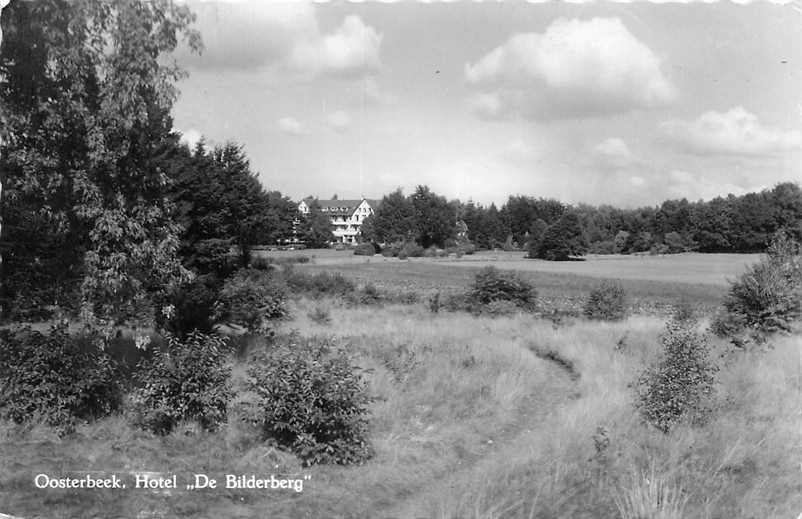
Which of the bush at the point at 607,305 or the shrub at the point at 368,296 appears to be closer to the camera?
the bush at the point at 607,305

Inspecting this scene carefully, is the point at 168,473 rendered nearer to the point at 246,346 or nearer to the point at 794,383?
the point at 246,346

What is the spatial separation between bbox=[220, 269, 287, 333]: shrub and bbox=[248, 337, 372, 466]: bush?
762 centimetres

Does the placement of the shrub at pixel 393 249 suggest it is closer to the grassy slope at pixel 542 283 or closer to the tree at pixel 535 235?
the grassy slope at pixel 542 283

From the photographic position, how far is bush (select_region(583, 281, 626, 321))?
90.7 feet

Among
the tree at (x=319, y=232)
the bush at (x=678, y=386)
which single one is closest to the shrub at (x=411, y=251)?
the tree at (x=319, y=232)

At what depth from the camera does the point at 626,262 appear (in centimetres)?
5059

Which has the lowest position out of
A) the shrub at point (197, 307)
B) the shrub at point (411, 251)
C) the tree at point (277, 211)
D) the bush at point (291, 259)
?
the shrub at point (197, 307)

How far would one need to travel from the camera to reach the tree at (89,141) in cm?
747

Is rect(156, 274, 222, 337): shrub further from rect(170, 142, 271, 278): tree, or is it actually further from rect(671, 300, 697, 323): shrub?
rect(671, 300, 697, 323): shrub

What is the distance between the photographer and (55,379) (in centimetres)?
795

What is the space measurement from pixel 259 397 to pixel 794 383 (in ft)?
27.5

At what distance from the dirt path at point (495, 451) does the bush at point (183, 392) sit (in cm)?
299

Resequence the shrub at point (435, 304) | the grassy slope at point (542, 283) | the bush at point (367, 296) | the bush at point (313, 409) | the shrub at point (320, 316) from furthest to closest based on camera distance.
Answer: the bush at point (367, 296)
the grassy slope at point (542, 283)
the shrub at point (435, 304)
the shrub at point (320, 316)
the bush at point (313, 409)

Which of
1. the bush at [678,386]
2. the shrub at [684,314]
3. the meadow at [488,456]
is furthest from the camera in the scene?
the shrub at [684,314]
